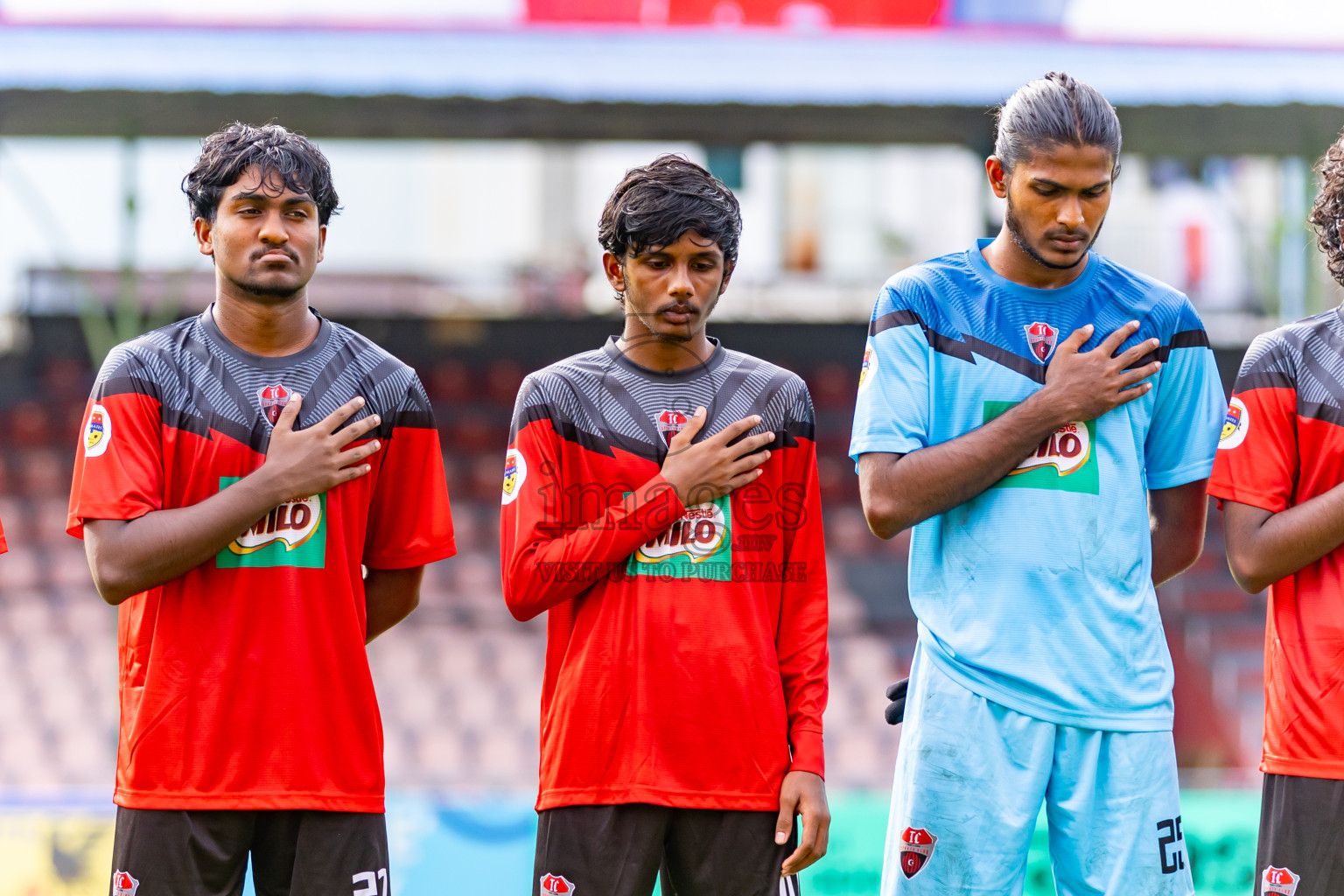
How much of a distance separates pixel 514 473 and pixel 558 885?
691mm

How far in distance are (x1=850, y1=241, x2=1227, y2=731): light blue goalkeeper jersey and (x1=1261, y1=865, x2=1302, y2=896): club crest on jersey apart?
0.30 meters

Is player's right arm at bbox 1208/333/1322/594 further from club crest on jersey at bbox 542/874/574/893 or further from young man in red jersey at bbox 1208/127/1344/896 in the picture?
club crest on jersey at bbox 542/874/574/893

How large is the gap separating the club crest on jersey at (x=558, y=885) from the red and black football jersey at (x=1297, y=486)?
47.1 inches

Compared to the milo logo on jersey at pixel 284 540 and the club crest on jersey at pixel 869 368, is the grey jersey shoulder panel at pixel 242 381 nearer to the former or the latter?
the milo logo on jersey at pixel 284 540

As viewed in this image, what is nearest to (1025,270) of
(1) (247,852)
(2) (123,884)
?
(1) (247,852)

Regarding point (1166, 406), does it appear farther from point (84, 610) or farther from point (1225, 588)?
point (84, 610)

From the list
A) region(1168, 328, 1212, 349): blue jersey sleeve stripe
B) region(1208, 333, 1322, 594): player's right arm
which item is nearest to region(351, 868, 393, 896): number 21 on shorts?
region(1208, 333, 1322, 594): player's right arm

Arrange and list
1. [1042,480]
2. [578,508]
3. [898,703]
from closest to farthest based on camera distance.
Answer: [1042,480], [578,508], [898,703]

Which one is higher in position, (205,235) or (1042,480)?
(205,235)

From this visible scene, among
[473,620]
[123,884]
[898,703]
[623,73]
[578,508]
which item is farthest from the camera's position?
[473,620]

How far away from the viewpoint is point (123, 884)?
206 centimetres

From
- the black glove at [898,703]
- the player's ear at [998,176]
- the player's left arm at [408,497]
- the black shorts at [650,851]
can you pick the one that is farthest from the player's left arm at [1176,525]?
the player's left arm at [408,497]

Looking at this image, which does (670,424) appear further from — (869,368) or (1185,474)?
(1185,474)

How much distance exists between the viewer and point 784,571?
7.50ft
